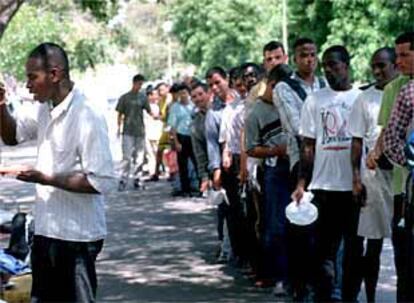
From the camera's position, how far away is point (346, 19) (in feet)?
121

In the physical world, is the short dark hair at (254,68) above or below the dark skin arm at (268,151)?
above

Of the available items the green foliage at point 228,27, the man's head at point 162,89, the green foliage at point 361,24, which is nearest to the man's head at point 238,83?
the man's head at point 162,89

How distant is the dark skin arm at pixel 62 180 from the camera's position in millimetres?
5363

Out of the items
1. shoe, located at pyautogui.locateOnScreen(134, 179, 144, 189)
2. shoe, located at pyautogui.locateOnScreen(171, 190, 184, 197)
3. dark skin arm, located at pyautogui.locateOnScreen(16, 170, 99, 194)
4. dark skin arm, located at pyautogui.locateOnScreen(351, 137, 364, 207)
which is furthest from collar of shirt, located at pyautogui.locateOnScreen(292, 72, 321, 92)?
shoe, located at pyautogui.locateOnScreen(134, 179, 144, 189)

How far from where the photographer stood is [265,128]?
339 inches

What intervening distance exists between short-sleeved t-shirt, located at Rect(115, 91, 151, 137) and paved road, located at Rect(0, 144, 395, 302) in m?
1.93

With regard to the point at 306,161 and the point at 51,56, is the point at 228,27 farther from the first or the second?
the point at 51,56

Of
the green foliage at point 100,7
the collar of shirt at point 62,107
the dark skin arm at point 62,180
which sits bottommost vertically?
the dark skin arm at point 62,180

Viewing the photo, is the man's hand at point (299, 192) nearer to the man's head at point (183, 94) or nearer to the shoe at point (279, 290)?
the shoe at point (279, 290)

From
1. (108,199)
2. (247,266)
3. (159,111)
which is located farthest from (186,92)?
(247,266)

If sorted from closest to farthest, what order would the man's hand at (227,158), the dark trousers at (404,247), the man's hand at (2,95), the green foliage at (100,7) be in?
the man's hand at (2,95), the dark trousers at (404,247), the man's hand at (227,158), the green foliage at (100,7)

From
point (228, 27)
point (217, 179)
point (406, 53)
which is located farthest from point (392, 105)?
point (228, 27)

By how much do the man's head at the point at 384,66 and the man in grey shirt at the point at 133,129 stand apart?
10.9 m

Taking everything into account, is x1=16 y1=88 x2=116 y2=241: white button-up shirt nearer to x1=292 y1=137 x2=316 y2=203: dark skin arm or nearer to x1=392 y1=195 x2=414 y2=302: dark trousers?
x1=392 y1=195 x2=414 y2=302: dark trousers
